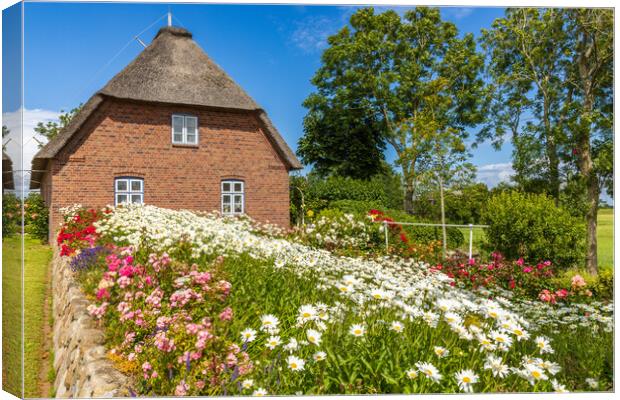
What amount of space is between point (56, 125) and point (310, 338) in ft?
16.5

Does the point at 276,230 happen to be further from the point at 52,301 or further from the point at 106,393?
the point at 106,393

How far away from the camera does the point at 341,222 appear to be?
8.97m

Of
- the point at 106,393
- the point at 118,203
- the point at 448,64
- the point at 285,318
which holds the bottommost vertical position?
the point at 106,393

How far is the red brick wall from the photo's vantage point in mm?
6742

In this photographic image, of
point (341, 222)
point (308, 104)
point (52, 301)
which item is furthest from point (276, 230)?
point (52, 301)

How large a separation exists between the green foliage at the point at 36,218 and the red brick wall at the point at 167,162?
1.99 ft

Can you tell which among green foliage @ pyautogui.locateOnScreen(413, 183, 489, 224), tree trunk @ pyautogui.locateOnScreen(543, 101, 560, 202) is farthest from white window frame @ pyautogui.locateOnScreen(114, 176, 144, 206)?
tree trunk @ pyautogui.locateOnScreen(543, 101, 560, 202)

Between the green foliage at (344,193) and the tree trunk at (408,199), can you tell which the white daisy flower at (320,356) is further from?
the tree trunk at (408,199)

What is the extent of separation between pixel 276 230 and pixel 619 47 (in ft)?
17.9

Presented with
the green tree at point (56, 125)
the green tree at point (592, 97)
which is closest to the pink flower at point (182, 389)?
the green tree at point (56, 125)

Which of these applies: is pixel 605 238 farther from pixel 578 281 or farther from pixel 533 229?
pixel 533 229

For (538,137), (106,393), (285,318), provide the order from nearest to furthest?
(106,393), (285,318), (538,137)

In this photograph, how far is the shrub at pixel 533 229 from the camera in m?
5.76

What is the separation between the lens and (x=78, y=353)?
322 cm
